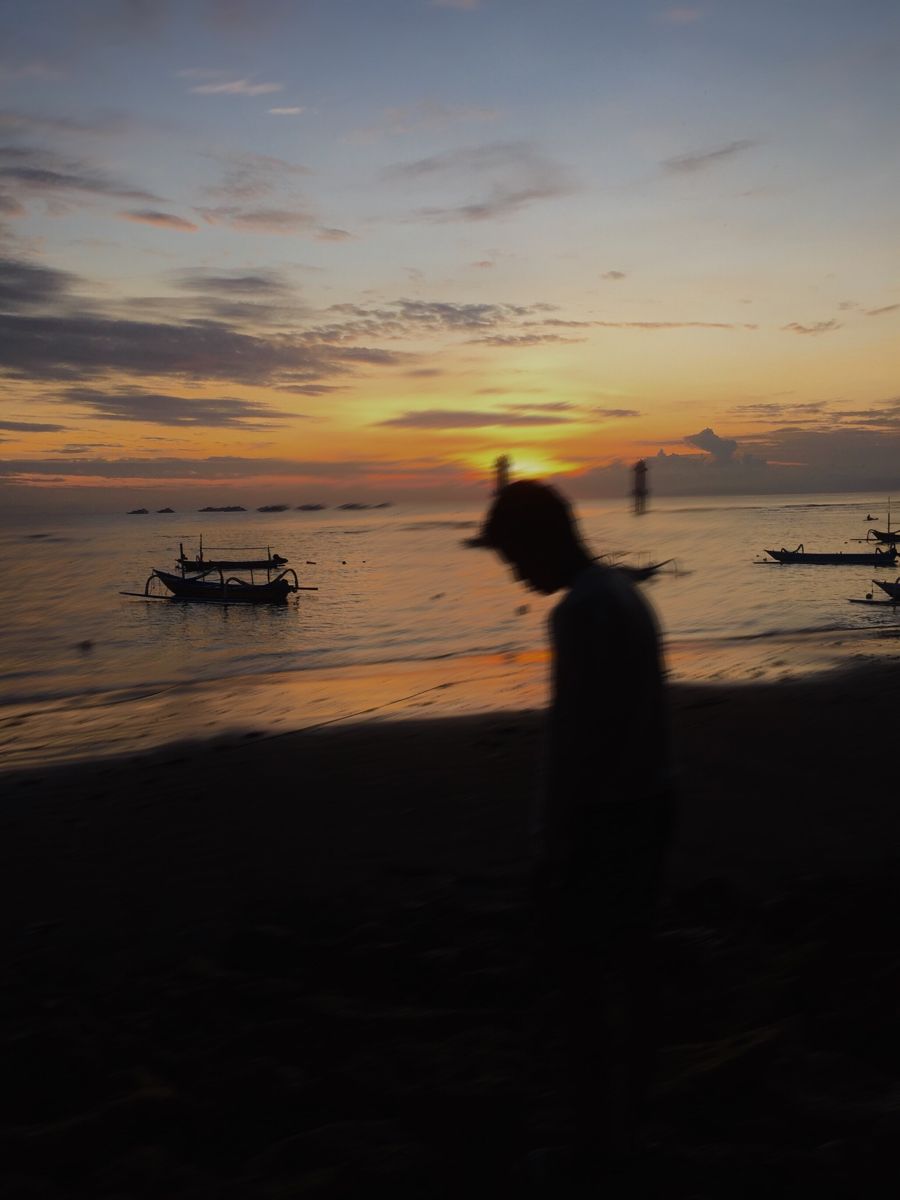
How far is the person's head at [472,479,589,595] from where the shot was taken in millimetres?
2479

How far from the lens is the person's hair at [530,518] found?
8.13 feet

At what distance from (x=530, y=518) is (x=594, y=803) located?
84 centimetres

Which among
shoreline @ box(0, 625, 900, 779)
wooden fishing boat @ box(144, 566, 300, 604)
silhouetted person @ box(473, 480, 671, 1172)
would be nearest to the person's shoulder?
silhouetted person @ box(473, 480, 671, 1172)

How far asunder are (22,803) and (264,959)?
489 cm

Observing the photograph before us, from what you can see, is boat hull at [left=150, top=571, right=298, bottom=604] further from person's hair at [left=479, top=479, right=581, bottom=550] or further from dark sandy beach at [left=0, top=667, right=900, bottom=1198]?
person's hair at [left=479, top=479, right=581, bottom=550]

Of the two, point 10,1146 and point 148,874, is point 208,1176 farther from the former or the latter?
point 148,874

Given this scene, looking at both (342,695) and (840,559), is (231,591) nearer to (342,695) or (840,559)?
(342,695)

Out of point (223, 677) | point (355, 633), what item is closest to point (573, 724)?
point (223, 677)

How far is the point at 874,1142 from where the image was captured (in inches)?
106

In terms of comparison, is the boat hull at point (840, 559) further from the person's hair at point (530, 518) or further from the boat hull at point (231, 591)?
the person's hair at point (530, 518)

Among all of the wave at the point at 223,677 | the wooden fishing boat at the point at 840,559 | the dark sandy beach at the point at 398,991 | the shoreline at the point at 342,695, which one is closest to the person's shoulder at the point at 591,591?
the dark sandy beach at the point at 398,991

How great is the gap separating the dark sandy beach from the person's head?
1.87 m

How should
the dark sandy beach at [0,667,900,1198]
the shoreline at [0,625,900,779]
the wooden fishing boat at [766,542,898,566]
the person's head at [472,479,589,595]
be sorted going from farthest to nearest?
the wooden fishing boat at [766,542,898,566]
the shoreline at [0,625,900,779]
the dark sandy beach at [0,667,900,1198]
the person's head at [472,479,589,595]

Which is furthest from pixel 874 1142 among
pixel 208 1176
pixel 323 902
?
pixel 323 902
